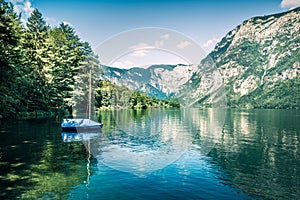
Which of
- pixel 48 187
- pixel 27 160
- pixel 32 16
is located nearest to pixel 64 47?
pixel 32 16

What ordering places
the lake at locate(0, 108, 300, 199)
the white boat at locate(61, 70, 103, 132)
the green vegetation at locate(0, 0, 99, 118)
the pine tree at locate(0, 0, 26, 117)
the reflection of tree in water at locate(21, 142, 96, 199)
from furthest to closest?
the green vegetation at locate(0, 0, 99, 118) < the white boat at locate(61, 70, 103, 132) < the pine tree at locate(0, 0, 26, 117) < the lake at locate(0, 108, 300, 199) < the reflection of tree in water at locate(21, 142, 96, 199)

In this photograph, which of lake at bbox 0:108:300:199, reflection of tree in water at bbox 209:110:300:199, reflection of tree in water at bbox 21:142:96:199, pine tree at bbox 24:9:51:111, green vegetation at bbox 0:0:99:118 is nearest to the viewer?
reflection of tree in water at bbox 21:142:96:199

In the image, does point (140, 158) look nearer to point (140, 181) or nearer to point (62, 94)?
point (140, 181)

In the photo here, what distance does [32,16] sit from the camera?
76.8 meters

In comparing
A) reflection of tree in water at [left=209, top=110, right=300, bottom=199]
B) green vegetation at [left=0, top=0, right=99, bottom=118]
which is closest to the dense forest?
green vegetation at [left=0, top=0, right=99, bottom=118]

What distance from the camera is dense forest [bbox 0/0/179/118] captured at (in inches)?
2047

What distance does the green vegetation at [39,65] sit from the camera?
51.4 meters

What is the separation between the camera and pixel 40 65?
2719 inches

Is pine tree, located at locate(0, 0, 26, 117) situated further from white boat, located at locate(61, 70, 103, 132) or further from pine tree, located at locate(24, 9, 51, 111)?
white boat, located at locate(61, 70, 103, 132)

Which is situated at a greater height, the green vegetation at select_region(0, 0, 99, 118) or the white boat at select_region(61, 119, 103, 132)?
the green vegetation at select_region(0, 0, 99, 118)

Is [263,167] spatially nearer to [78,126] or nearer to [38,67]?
[78,126]

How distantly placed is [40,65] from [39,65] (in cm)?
27

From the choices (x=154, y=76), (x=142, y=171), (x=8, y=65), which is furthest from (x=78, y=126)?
(x=142, y=171)

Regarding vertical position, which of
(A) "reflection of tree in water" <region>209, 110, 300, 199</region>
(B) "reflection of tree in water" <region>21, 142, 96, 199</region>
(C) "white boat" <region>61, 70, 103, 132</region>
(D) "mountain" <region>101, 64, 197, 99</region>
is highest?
(D) "mountain" <region>101, 64, 197, 99</region>
